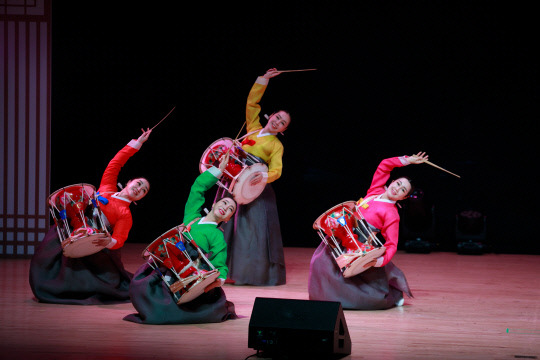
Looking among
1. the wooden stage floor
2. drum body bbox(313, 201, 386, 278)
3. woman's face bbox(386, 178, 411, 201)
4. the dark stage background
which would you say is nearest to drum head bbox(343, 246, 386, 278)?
drum body bbox(313, 201, 386, 278)

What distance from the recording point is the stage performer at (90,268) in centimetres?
520

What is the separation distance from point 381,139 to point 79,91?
3.37 m

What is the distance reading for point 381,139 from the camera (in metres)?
8.01

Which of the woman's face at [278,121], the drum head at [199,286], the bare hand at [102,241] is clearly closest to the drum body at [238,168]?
the woman's face at [278,121]

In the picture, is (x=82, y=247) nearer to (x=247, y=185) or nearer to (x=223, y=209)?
(x=223, y=209)

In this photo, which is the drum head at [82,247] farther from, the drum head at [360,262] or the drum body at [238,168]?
the drum head at [360,262]

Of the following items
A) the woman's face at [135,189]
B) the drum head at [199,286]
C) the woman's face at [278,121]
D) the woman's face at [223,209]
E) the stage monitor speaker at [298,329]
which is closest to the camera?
the stage monitor speaker at [298,329]

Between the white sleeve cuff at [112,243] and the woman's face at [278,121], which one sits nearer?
the white sleeve cuff at [112,243]

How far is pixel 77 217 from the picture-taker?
516cm

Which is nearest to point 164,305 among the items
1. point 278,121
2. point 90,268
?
point 90,268

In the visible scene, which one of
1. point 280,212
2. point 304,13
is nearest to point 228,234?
point 280,212

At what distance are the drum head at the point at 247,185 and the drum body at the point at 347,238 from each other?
0.92 m

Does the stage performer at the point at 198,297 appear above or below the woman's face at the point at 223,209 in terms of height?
below

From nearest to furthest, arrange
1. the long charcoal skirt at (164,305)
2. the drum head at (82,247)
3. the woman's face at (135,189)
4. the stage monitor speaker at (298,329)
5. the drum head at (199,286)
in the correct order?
the stage monitor speaker at (298,329) < the drum head at (199,286) < the long charcoal skirt at (164,305) < the drum head at (82,247) < the woman's face at (135,189)
